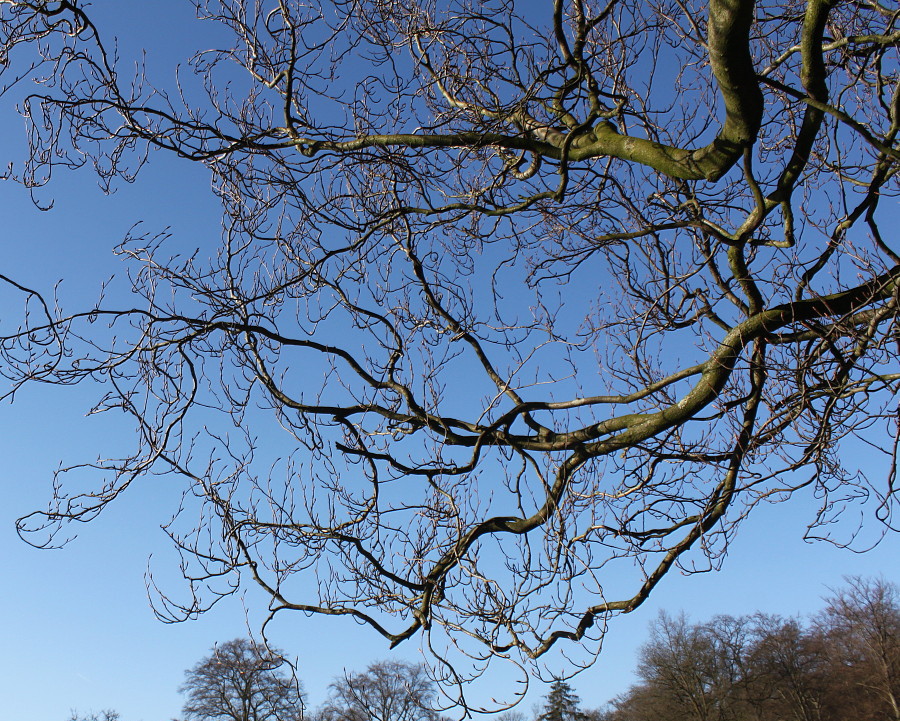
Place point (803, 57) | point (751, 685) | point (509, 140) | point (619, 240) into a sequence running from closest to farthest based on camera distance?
point (803, 57), point (509, 140), point (619, 240), point (751, 685)

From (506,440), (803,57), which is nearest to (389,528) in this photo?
(506,440)

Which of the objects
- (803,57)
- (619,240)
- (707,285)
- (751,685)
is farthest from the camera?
(751,685)

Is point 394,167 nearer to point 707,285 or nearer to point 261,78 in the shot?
point 261,78

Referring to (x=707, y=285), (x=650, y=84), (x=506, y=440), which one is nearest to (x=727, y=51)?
(x=650, y=84)

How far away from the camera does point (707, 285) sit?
4703 millimetres

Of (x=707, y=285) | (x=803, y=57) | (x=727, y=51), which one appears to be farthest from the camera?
(x=707, y=285)

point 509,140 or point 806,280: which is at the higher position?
point 509,140

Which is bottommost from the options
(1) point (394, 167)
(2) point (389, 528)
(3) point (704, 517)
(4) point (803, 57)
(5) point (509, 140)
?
(3) point (704, 517)

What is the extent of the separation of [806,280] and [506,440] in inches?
73.8

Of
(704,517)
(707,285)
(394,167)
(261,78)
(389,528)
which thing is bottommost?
(704,517)

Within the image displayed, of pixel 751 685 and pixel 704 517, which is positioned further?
pixel 751 685

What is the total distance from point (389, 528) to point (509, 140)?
7.80ft

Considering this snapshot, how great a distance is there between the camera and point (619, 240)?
14.4ft

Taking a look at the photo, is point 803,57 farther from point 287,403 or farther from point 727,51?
point 287,403
